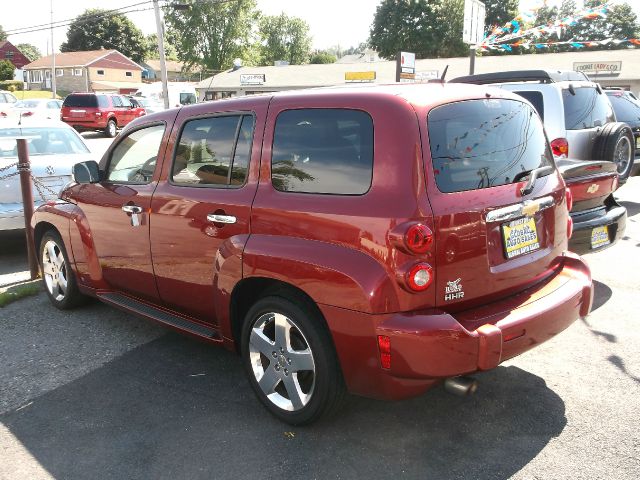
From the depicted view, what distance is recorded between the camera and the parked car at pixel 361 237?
290cm

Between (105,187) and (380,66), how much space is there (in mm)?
37670

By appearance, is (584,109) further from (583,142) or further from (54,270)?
(54,270)

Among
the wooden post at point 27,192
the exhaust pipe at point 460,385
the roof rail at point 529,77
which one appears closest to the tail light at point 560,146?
the roof rail at point 529,77

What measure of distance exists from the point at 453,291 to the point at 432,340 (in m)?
0.31

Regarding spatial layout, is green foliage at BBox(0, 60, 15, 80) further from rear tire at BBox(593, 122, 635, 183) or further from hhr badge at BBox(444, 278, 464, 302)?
hhr badge at BBox(444, 278, 464, 302)

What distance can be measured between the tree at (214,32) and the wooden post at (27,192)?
7041 centimetres

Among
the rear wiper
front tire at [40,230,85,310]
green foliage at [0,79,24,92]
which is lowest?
front tire at [40,230,85,310]

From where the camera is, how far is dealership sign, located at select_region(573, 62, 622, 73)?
30544 mm

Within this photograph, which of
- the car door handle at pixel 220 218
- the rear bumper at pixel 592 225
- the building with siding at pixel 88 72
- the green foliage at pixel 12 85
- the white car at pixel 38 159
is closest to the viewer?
the car door handle at pixel 220 218

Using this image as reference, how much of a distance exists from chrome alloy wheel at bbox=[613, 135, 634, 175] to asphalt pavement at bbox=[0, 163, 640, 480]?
3230 millimetres

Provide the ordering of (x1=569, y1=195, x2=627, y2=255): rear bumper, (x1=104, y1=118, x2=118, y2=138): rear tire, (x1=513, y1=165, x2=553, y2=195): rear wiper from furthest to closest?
(x1=104, y1=118, x2=118, y2=138): rear tire < (x1=569, y1=195, x2=627, y2=255): rear bumper < (x1=513, y1=165, x2=553, y2=195): rear wiper

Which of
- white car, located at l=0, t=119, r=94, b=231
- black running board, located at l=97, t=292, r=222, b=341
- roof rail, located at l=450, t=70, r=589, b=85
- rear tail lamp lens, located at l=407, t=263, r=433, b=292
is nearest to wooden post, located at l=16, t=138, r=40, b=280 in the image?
white car, located at l=0, t=119, r=94, b=231

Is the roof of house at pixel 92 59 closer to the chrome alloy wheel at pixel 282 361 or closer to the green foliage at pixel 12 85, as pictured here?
the green foliage at pixel 12 85

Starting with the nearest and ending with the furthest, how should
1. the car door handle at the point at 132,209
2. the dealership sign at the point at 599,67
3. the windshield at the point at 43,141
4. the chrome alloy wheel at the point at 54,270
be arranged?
the car door handle at the point at 132,209
the chrome alloy wheel at the point at 54,270
the windshield at the point at 43,141
the dealership sign at the point at 599,67
